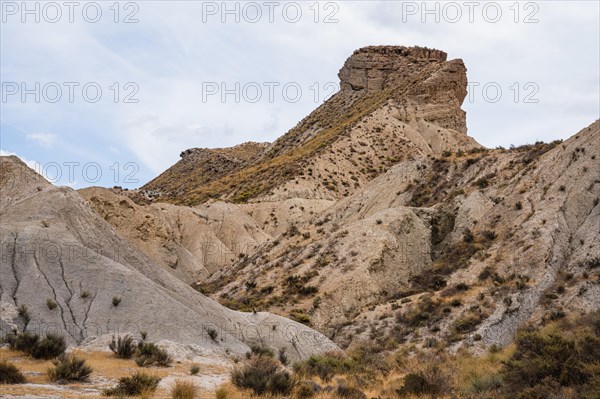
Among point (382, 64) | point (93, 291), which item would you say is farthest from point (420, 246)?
point (382, 64)

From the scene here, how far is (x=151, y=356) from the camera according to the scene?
15.0 metres

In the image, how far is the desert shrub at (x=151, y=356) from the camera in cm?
1445

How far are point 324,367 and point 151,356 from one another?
5.02m

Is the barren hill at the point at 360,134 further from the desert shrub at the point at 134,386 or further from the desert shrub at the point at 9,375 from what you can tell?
the desert shrub at the point at 9,375

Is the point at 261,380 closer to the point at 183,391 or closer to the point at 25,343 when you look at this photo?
the point at 183,391

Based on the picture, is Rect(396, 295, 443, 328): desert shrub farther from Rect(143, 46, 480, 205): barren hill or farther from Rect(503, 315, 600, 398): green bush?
Rect(143, 46, 480, 205): barren hill

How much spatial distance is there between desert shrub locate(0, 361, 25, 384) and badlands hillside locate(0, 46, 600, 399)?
17.1 feet

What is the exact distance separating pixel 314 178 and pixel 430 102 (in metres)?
24.6

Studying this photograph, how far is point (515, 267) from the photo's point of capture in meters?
29.4

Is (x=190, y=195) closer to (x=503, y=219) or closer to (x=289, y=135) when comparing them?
(x=289, y=135)

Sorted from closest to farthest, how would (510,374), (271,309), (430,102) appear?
1. (510,374)
2. (271,309)
3. (430,102)

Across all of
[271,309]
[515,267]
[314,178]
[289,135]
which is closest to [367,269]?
[271,309]

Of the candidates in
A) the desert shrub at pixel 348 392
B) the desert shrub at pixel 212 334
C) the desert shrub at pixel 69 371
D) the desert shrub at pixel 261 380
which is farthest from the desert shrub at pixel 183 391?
the desert shrub at pixel 212 334

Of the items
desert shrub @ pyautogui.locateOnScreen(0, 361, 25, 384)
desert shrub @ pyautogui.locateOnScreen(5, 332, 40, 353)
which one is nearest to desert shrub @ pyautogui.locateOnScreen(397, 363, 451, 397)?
desert shrub @ pyautogui.locateOnScreen(0, 361, 25, 384)
